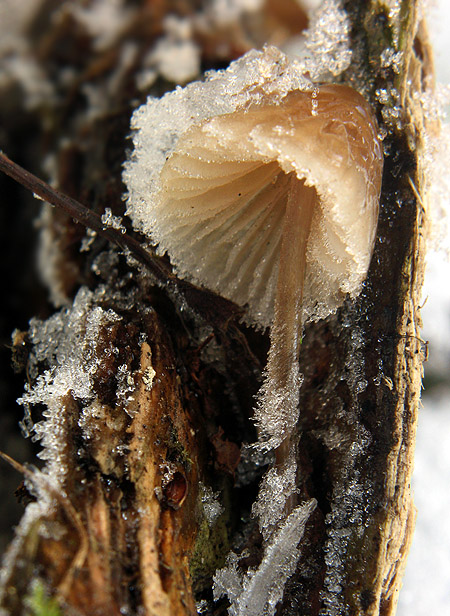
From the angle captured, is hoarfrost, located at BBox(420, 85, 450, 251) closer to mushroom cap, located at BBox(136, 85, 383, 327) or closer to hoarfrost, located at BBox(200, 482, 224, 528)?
mushroom cap, located at BBox(136, 85, 383, 327)

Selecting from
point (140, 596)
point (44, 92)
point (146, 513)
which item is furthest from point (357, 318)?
point (44, 92)

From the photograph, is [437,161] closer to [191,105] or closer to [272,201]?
[272,201]

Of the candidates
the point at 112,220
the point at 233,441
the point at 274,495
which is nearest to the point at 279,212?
the point at 112,220

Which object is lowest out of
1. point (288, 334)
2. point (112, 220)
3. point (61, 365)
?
point (61, 365)

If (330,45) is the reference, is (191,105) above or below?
below

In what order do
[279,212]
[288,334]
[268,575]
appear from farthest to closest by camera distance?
[279,212]
[288,334]
[268,575]

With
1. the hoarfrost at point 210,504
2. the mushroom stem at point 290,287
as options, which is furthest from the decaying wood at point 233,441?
the mushroom stem at point 290,287
